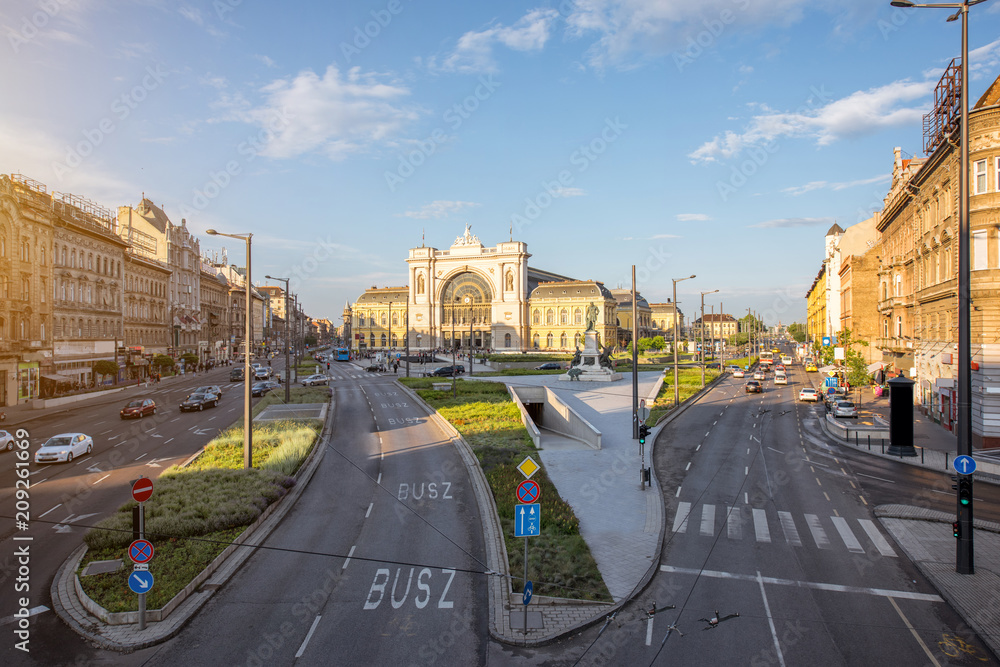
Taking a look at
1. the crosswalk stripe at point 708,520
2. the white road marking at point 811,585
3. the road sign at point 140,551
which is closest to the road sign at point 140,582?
the road sign at point 140,551

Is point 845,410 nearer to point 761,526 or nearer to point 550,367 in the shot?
point 761,526

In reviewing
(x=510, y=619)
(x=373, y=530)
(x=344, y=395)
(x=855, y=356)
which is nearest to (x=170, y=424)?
(x=344, y=395)

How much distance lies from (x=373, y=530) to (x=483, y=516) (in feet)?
10.5

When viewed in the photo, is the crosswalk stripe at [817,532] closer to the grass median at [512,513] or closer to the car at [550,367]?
the grass median at [512,513]

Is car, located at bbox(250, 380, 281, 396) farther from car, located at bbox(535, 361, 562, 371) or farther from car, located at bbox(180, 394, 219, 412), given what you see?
car, located at bbox(535, 361, 562, 371)

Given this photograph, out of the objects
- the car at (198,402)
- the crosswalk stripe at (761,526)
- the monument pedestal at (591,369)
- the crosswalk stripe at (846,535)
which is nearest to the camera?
the crosswalk stripe at (846,535)

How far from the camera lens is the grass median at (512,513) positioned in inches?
511

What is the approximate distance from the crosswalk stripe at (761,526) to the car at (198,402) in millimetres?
36342

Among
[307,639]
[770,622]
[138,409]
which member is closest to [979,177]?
[770,622]

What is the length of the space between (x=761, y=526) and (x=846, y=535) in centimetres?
217

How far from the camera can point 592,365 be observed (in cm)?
6412

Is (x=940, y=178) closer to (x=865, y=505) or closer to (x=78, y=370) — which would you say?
(x=865, y=505)

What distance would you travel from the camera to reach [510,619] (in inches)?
454

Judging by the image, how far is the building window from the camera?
27406 millimetres
